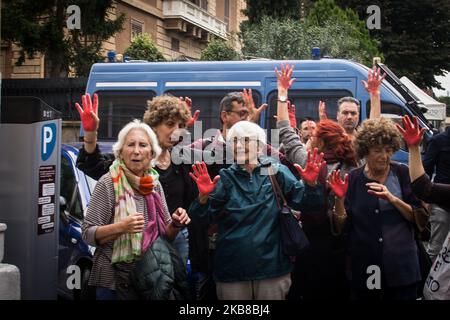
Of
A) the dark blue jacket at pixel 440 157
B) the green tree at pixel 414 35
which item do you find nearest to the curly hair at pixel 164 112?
the dark blue jacket at pixel 440 157

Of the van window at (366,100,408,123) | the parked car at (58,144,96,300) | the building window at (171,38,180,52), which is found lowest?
the parked car at (58,144,96,300)

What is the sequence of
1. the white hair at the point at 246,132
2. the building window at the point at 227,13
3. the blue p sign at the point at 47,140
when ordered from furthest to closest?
the building window at the point at 227,13 → the blue p sign at the point at 47,140 → the white hair at the point at 246,132

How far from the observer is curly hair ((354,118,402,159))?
407 centimetres

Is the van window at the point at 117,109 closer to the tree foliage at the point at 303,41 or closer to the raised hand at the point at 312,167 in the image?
the raised hand at the point at 312,167

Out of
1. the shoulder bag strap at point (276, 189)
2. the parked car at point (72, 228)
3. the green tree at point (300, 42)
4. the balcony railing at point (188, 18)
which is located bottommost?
the parked car at point (72, 228)

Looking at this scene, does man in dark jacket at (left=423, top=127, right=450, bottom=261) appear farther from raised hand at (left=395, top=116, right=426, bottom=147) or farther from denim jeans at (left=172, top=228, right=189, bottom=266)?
denim jeans at (left=172, top=228, right=189, bottom=266)

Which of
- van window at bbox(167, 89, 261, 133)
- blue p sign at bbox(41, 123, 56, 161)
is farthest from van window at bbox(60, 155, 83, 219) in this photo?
van window at bbox(167, 89, 261, 133)

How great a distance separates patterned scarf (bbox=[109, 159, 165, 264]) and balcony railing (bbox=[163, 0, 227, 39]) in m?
26.3

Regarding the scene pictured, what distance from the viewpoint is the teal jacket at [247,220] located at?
12.3ft

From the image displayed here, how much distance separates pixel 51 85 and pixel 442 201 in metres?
14.5

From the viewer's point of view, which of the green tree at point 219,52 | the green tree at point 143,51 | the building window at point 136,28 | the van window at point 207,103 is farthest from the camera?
the building window at point 136,28

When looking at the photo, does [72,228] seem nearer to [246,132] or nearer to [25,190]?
[25,190]

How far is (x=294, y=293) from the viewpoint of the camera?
14.6 ft

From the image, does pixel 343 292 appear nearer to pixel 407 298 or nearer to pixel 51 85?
pixel 407 298
